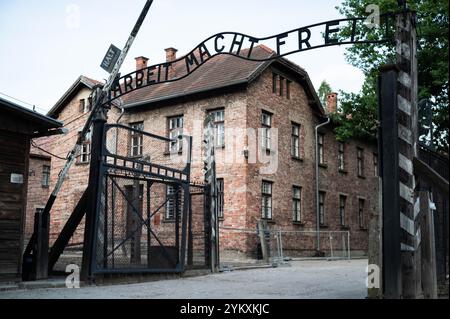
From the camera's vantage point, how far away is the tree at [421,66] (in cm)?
2062

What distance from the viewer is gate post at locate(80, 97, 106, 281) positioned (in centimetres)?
916

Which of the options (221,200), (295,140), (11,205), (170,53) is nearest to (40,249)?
(11,205)

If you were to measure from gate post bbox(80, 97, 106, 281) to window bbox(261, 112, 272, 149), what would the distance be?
42.8ft

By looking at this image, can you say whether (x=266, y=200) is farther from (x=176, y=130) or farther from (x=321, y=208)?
(x=176, y=130)

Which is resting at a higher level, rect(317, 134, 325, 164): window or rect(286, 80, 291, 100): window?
rect(286, 80, 291, 100): window

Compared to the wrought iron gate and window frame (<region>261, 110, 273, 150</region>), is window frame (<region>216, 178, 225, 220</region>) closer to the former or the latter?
window frame (<region>261, 110, 273, 150</region>)

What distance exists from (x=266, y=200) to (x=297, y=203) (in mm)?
2625

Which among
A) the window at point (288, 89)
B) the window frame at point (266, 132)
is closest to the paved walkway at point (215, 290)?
the window frame at point (266, 132)

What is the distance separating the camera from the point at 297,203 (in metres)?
24.4

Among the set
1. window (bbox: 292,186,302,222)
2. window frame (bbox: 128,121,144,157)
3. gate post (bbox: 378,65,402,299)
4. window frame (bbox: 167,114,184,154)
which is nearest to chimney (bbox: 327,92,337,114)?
window (bbox: 292,186,302,222)

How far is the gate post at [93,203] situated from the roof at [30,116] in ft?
6.51

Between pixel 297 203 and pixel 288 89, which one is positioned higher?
pixel 288 89
